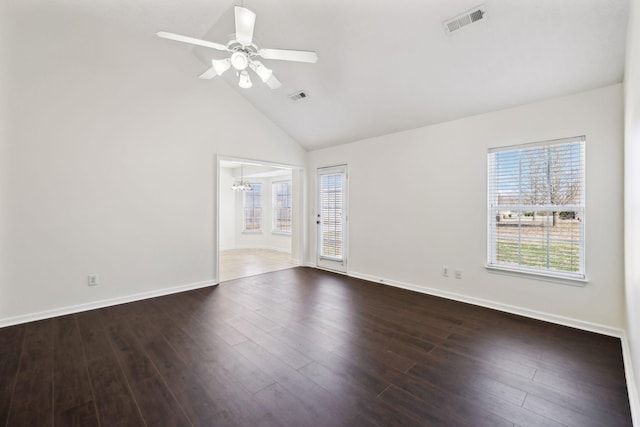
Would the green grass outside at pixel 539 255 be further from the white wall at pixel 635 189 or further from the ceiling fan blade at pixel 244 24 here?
the ceiling fan blade at pixel 244 24

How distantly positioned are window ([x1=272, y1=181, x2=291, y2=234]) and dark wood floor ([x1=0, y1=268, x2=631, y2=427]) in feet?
16.7

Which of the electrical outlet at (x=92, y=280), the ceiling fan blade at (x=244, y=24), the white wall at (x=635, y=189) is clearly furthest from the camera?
the electrical outlet at (x=92, y=280)

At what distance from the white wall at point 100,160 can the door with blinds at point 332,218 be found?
6.93 feet

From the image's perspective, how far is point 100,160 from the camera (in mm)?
3646

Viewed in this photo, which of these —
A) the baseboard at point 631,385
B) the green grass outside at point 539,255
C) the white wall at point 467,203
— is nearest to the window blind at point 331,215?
the white wall at point 467,203

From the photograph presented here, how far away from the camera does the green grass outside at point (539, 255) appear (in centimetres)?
313

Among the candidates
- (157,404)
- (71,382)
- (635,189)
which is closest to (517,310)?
(635,189)

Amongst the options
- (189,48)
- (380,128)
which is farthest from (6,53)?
(380,128)

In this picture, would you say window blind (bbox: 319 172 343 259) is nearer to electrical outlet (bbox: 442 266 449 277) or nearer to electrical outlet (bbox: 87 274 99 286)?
electrical outlet (bbox: 442 266 449 277)

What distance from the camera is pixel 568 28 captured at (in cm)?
247

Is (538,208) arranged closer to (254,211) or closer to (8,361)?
(8,361)

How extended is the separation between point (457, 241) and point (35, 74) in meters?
5.65

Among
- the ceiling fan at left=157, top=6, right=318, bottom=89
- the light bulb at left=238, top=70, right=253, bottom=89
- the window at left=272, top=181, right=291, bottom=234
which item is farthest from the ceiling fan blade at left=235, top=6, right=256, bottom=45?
the window at left=272, top=181, right=291, bottom=234

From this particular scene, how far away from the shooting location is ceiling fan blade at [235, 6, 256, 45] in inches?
86.0
